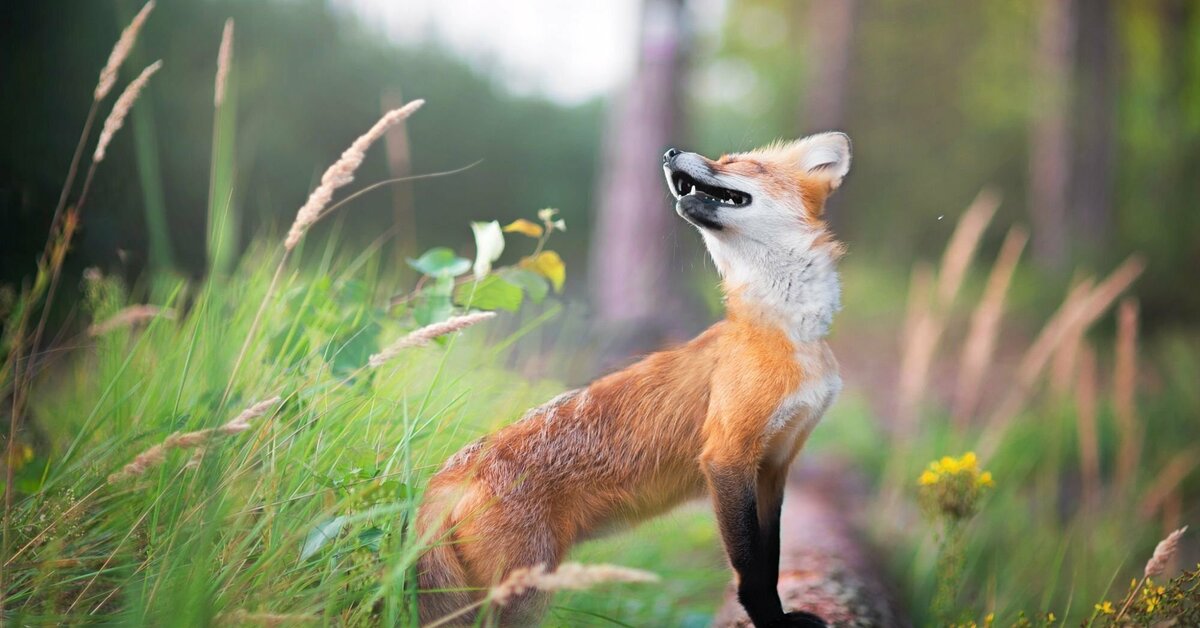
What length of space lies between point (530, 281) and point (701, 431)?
2.72 feet

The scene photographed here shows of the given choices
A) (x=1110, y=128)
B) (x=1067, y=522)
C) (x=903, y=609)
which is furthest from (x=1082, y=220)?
Answer: (x=903, y=609)

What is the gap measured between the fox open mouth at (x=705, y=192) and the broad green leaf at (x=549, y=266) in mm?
534

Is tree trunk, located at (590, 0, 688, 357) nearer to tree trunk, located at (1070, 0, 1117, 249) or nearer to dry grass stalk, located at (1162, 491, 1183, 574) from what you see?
dry grass stalk, located at (1162, 491, 1183, 574)

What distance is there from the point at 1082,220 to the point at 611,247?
5.50m

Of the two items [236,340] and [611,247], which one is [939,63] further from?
[236,340]

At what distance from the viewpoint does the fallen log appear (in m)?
2.90

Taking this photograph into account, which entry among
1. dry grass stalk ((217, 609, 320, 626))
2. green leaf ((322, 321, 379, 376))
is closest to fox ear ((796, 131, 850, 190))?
green leaf ((322, 321, 379, 376))

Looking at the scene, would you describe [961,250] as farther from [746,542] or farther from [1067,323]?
[746,542]

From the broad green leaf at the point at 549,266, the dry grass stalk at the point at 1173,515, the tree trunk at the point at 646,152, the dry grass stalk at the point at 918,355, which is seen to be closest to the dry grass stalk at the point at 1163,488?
the dry grass stalk at the point at 1173,515

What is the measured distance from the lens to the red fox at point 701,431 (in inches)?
92.8

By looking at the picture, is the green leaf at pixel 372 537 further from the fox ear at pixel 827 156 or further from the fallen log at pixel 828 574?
the fox ear at pixel 827 156

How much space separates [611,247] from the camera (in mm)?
7871

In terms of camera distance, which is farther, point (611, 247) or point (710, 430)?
point (611, 247)

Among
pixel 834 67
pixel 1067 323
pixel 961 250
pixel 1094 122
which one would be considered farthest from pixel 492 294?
pixel 834 67
